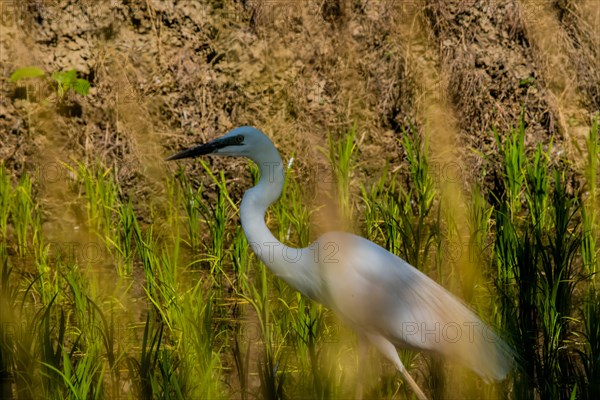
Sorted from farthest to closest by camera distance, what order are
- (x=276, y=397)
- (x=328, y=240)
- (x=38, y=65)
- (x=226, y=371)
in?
1. (x=38, y=65)
2. (x=226, y=371)
3. (x=328, y=240)
4. (x=276, y=397)

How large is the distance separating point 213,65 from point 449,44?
1729 mm

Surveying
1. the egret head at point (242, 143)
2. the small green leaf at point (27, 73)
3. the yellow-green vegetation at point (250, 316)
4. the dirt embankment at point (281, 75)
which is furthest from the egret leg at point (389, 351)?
the small green leaf at point (27, 73)

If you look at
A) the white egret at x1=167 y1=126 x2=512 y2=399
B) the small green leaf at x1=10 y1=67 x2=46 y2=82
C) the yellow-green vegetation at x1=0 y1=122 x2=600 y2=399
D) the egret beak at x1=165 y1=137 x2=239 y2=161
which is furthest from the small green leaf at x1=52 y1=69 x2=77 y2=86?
the white egret at x1=167 y1=126 x2=512 y2=399

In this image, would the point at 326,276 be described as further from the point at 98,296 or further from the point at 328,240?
the point at 98,296

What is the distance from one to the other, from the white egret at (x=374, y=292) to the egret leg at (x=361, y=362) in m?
0.01

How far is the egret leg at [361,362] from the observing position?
137 inches

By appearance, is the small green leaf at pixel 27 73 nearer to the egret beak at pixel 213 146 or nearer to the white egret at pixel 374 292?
the egret beak at pixel 213 146

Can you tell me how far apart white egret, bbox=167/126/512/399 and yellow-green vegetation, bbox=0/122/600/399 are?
0.50 feet

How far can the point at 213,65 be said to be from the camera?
6.55 metres

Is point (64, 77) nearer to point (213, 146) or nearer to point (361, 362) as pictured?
point (213, 146)

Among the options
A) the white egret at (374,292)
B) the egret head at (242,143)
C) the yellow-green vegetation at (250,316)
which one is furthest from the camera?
the egret head at (242,143)

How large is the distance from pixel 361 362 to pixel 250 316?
883 mm

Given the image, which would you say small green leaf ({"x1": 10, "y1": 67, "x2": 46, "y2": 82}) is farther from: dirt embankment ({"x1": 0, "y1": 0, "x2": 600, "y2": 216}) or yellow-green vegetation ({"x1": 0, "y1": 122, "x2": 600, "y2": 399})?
yellow-green vegetation ({"x1": 0, "y1": 122, "x2": 600, "y2": 399})

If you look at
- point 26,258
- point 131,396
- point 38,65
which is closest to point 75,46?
point 38,65
